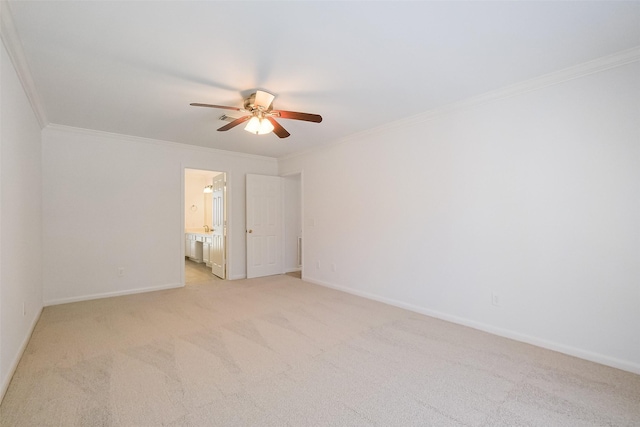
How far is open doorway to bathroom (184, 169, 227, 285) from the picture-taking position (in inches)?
227

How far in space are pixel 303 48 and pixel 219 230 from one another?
446cm

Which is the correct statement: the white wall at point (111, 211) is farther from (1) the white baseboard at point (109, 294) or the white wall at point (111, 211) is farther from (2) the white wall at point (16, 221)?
(2) the white wall at point (16, 221)

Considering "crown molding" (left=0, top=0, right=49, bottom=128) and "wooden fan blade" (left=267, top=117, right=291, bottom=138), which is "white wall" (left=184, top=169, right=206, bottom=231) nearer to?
"crown molding" (left=0, top=0, right=49, bottom=128)

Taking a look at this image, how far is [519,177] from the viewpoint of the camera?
9.64ft

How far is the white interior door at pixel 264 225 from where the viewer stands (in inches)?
227

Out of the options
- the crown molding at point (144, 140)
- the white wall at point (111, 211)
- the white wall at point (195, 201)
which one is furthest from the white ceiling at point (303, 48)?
the white wall at point (195, 201)

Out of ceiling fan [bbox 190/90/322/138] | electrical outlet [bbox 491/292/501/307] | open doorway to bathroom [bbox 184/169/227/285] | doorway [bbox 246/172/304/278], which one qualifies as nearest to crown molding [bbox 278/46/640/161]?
ceiling fan [bbox 190/90/322/138]

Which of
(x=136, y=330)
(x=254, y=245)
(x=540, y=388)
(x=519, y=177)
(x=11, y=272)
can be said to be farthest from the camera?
(x=254, y=245)

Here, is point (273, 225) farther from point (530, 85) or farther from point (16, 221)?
point (530, 85)

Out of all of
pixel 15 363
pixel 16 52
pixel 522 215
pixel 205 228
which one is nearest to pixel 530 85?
pixel 522 215

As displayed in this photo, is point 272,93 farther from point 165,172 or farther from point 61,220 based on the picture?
point 61,220

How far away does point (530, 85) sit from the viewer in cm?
282

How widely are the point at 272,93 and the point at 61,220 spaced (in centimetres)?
356

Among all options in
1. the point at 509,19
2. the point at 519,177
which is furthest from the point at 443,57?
the point at 519,177
